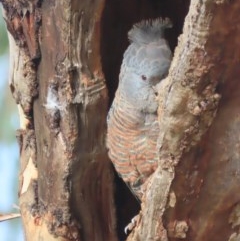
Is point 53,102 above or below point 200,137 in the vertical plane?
above

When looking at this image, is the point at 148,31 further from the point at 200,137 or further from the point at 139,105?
the point at 200,137

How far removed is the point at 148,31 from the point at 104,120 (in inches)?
9.4

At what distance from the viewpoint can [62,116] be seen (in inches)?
74.8

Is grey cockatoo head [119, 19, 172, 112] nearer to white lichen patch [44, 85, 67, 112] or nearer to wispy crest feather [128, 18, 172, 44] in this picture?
wispy crest feather [128, 18, 172, 44]

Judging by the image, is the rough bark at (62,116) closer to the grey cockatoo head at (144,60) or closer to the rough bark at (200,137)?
the grey cockatoo head at (144,60)

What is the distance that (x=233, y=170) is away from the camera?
1.58 m

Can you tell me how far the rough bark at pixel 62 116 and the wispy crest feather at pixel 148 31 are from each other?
0.42 feet

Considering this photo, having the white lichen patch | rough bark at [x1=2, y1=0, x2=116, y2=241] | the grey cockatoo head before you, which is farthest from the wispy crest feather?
the white lichen patch

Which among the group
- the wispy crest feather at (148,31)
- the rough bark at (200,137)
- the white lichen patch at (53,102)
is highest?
the wispy crest feather at (148,31)

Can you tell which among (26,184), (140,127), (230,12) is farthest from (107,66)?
(230,12)

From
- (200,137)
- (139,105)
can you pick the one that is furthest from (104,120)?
(200,137)

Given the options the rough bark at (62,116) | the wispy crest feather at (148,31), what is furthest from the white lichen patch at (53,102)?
the wispy crest feather at (148,31)

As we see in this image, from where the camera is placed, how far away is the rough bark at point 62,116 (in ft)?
6.06

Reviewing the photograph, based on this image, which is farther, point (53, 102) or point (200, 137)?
point (53, 102)
